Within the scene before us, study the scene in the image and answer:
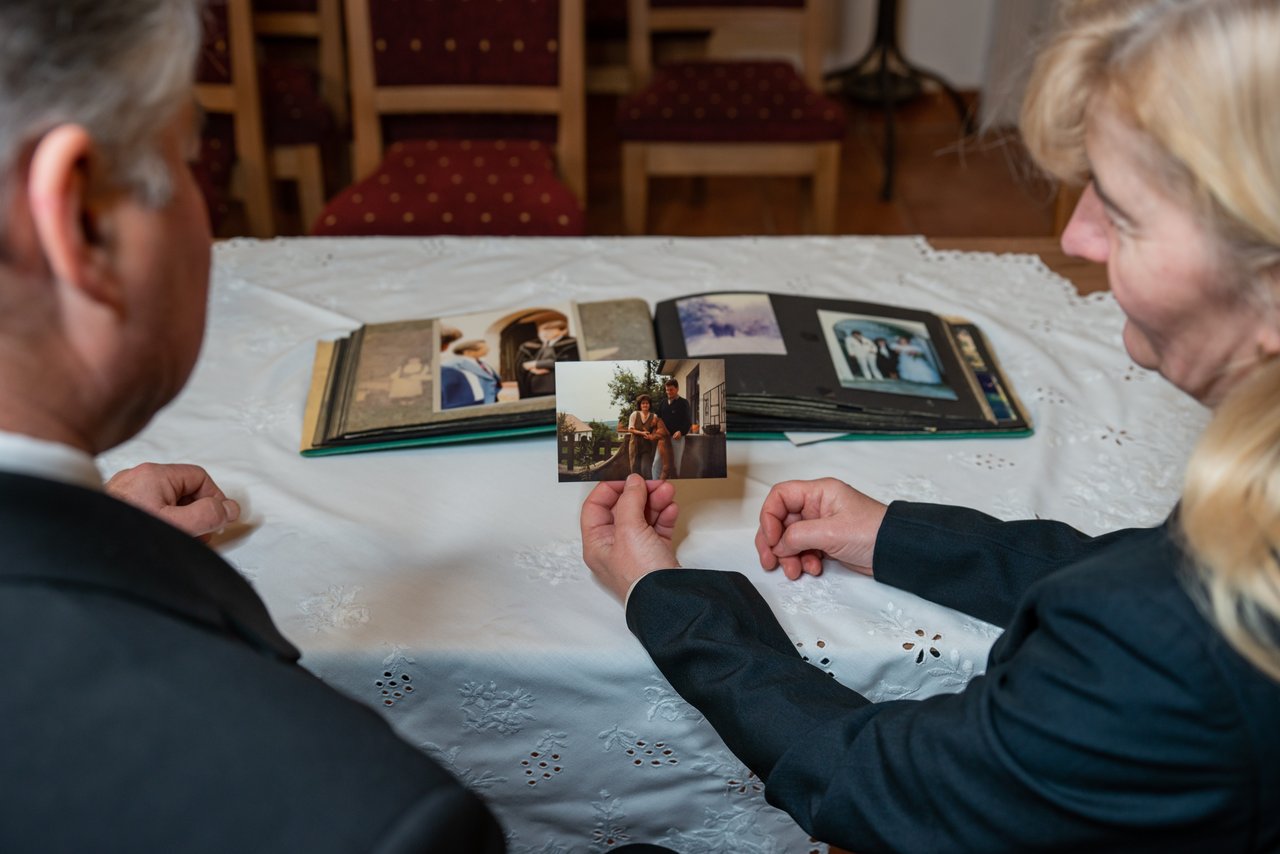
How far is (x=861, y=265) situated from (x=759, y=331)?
1.31ft

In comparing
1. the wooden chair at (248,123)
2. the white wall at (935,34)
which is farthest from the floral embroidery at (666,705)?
the white wall at (935,34)

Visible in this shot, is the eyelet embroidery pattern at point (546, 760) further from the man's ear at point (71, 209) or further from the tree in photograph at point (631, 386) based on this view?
the man's ear at point (71, 209)

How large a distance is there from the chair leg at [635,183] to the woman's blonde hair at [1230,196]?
7.91ft

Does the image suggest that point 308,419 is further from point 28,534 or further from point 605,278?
point 28,534

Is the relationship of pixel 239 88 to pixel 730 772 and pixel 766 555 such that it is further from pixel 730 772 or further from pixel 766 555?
pixel 730 772

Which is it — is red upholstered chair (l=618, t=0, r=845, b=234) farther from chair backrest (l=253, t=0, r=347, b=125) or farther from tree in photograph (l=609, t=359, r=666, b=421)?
tree in photograph (l=609, t=359, r=666, b=421)

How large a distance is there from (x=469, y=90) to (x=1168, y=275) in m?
2.23

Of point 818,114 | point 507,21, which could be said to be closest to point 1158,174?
point 507,21

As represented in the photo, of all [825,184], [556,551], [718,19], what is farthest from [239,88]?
[556,551]

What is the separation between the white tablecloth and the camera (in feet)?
3.61

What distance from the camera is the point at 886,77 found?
4.35 metres

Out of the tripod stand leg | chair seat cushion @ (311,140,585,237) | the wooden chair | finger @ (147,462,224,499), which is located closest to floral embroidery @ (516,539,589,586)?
finger @ (147,462,224,499)

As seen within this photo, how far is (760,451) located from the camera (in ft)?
4.50

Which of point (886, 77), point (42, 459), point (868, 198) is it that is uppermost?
point (42, 459)
